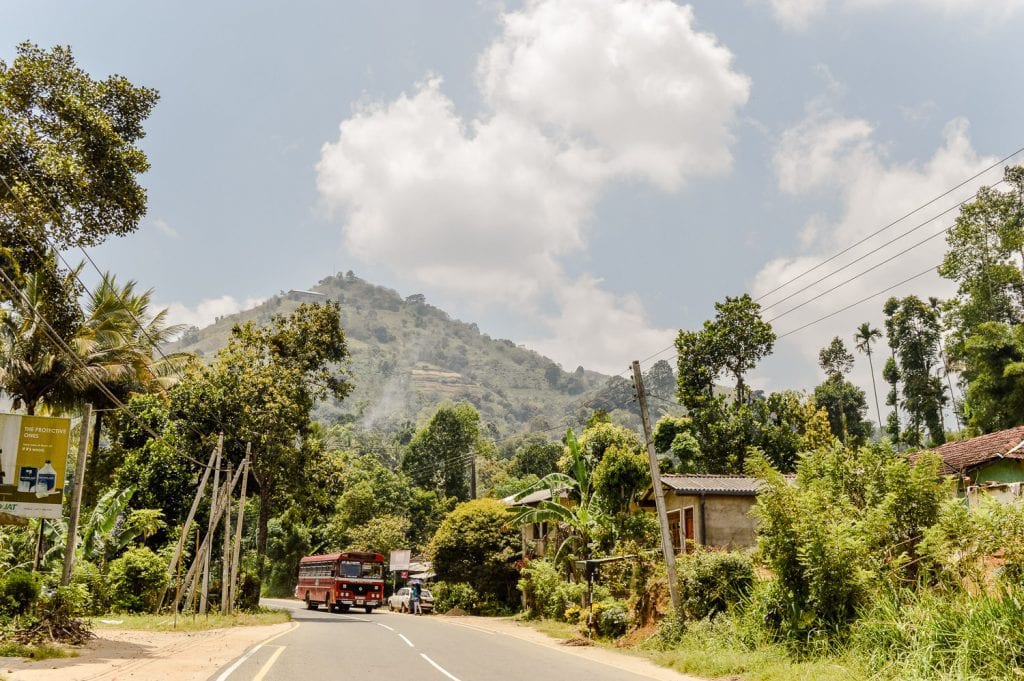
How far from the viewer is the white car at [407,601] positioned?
145ft

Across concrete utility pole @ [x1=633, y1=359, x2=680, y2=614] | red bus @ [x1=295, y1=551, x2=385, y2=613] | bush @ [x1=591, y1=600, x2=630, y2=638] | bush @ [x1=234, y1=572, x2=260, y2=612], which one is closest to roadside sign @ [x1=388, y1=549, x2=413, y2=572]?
red bus @ [x1=295, y1=551, x2=385, y2=613]

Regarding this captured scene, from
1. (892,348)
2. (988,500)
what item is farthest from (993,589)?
(892,348)

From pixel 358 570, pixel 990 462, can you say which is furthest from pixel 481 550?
pixel 990 462

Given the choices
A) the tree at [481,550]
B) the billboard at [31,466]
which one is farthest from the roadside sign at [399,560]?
the billboard at [31,466]

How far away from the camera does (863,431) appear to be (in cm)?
7131

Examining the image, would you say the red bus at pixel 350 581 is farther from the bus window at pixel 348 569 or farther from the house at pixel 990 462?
the house at pixel 990 462

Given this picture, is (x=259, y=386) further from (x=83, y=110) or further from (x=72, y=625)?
(x=83, y=110)

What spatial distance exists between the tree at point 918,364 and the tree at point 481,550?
40.9m

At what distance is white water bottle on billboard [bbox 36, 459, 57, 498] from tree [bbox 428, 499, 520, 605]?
24.1 meters

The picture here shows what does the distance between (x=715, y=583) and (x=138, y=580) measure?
23.4 metres

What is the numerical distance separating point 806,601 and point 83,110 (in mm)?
18406

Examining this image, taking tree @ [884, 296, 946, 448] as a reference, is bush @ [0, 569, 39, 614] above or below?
below

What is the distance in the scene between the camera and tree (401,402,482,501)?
258ft

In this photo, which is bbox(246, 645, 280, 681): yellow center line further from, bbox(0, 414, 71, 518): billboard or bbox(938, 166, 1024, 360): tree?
bbox(938, 166, 1024, 360): tree
